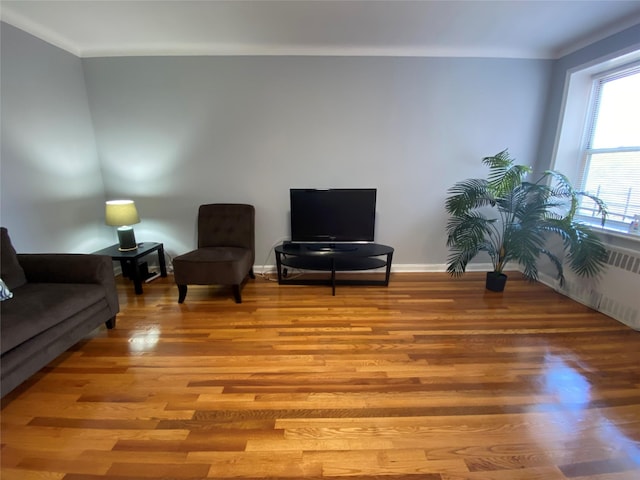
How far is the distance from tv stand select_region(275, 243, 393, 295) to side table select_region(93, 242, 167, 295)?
1421mm

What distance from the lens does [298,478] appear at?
1.19 meters

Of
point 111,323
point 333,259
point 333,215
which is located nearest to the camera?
point 111,323

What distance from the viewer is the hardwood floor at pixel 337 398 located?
4.12 ft

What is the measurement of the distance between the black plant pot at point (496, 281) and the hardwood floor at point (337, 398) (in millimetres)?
458

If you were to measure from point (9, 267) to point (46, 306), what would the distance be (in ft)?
1.97

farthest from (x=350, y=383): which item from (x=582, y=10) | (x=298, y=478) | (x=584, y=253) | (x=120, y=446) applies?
(x=582, y=10)

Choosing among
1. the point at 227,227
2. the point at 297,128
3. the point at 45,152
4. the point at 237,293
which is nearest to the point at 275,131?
the point at 297,128

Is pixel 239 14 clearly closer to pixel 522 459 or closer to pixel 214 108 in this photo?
pixel 214 108

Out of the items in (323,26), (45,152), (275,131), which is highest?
(323,26)

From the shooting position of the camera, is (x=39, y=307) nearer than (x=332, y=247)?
Yes

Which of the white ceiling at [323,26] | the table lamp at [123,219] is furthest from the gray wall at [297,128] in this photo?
the table lamp at [123,219]

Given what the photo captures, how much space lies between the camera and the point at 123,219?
9.66 ft

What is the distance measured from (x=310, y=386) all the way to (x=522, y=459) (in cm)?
109

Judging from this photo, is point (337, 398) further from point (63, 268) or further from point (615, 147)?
point (615, 147)
